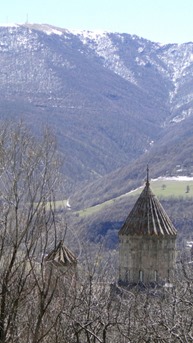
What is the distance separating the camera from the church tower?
3098 centimetres

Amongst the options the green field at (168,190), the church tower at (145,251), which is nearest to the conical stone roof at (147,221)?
the church tower at (145,251)

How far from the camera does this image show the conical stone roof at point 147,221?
102 feet

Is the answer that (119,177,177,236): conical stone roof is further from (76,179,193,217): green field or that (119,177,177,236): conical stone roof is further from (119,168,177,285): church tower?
(76,179,193,217): green field

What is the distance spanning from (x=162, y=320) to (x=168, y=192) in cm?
14517

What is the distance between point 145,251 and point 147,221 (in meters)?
1.13

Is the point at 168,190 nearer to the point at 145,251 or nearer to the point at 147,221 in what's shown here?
the point at 147,221

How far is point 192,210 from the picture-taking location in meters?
143

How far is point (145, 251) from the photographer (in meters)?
31.1

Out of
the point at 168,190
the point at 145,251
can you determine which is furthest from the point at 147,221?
the point at 168,190

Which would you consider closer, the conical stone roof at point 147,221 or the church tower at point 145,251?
the church tower at point 145,251

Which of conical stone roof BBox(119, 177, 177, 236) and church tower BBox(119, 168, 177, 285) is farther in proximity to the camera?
conical stone roof BBox(119, 177, 177, 236)

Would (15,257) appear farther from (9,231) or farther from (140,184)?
(140,184)

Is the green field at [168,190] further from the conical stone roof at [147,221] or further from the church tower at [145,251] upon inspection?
the church tower at [145,251]

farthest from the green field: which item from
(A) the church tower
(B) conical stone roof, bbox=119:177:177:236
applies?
(A) the church tower
